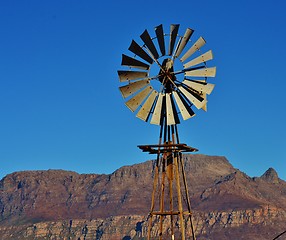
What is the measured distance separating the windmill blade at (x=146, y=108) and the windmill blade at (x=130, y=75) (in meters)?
1.13

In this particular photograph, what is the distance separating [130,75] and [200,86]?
10.7 ft

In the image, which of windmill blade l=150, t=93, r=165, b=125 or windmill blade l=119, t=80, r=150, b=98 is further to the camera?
windmill blade l=119, t=80, r=150, b=98

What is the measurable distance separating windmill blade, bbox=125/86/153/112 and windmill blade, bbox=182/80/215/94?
1710mm

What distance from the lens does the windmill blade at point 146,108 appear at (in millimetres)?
31969

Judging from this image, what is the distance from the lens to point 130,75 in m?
32.8

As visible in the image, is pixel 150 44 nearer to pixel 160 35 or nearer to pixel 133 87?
pixel 160 35

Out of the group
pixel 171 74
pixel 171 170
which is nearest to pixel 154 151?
pixel 171 170

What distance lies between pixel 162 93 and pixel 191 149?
2.88 meters

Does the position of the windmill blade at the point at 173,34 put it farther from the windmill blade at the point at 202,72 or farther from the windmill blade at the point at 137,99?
the windmill blade at the point at 137,99

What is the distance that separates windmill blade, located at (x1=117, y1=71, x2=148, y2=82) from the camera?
32625 millimetres

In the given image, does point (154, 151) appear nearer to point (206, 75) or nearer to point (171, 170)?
point (171, 170)

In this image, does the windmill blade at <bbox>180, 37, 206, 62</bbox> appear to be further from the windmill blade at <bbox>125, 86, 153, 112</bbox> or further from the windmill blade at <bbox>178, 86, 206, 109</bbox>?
the windmill blade at <bbox>125, 86, 153, 112</bbox>

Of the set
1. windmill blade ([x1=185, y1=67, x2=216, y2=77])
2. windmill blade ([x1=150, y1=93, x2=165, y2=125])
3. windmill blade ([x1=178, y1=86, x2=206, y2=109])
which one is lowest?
windmill blade ([x1=150, y1=93, x2=165, y2=125])

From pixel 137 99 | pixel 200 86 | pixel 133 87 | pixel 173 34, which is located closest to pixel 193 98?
pixel 200 86
